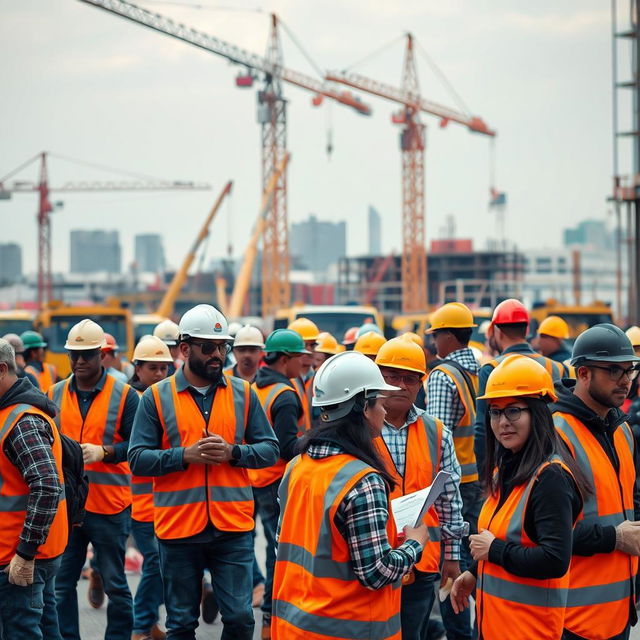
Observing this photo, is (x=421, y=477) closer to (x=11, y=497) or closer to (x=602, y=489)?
(x=602, y=489)

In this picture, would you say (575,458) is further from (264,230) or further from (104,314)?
(264,230)

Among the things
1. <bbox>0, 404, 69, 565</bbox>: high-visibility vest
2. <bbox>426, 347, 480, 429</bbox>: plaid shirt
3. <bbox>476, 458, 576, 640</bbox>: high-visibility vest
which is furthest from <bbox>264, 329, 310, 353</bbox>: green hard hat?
<bbox>476, 458, 576, 640</bbox>: high-visibility vest

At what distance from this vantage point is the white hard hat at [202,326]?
5.77 meters

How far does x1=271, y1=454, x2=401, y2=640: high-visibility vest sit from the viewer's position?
3.86 m

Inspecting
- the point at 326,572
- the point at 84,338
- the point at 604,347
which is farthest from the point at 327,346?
the point at 326,572

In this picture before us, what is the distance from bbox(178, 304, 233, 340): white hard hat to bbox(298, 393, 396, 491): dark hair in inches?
73.4

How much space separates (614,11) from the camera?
35438 mm

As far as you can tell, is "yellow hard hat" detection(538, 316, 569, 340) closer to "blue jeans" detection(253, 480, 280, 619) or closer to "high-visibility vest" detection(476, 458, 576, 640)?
"blue jeans" detection(253, 480, 280, 619)

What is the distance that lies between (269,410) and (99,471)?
47.2 inches

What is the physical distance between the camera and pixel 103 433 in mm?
6957

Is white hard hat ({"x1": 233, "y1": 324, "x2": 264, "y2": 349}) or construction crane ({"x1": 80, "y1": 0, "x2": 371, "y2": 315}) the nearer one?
white hard hat ({"x1": 233, "y1": 324, "x2": 264, "y2": 349})

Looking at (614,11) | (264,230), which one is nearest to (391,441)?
(614,11)

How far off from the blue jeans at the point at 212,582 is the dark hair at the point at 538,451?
6.49 ft

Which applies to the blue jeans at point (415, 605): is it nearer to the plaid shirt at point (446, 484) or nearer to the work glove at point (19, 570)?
the plaid shirt at point (446, 484)
